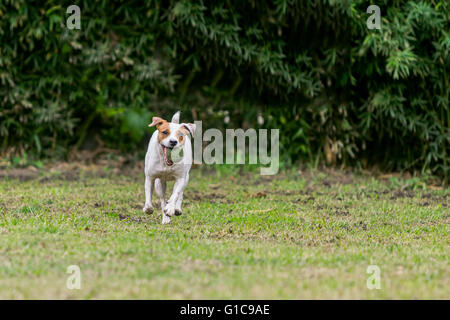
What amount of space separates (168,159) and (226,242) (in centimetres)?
96

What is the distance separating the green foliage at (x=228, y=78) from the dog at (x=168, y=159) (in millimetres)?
3528

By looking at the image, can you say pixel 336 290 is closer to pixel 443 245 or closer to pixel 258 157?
pixel 443 245

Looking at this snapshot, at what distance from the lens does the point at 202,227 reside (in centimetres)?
523

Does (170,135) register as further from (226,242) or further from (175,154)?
(226,242)

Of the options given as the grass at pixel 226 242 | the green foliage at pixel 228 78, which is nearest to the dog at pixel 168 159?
the grass at pixel 226 242

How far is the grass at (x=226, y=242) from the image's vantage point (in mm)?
3521

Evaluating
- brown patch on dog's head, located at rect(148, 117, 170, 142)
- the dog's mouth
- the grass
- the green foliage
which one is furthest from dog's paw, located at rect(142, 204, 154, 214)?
the green foliage

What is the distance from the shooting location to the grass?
352 cm

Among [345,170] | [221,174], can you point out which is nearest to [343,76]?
[345,170]

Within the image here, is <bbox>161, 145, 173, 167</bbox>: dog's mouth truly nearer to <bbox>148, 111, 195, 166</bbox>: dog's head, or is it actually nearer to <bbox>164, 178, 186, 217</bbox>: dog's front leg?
<bbox>148, 111, 195, 166</bbox>: dog's head

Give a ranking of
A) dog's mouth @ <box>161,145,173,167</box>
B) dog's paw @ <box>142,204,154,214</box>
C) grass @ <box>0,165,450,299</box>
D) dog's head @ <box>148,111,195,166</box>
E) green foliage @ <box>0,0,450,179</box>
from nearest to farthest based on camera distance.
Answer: grass @ <box>0,165,450,299</box>
dog's head @ <box>148,111,195,166</box>
dog's mouth @ <box>161,145,173,167</box>
dog's paw @ <box>142,204,154,214</box>
green foliage @ <box>0,0,450,179</box>

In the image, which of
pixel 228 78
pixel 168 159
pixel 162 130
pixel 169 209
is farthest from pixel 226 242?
pixel 228 78

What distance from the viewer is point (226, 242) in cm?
468

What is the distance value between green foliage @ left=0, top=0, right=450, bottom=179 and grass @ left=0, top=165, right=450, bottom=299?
1.39 m
